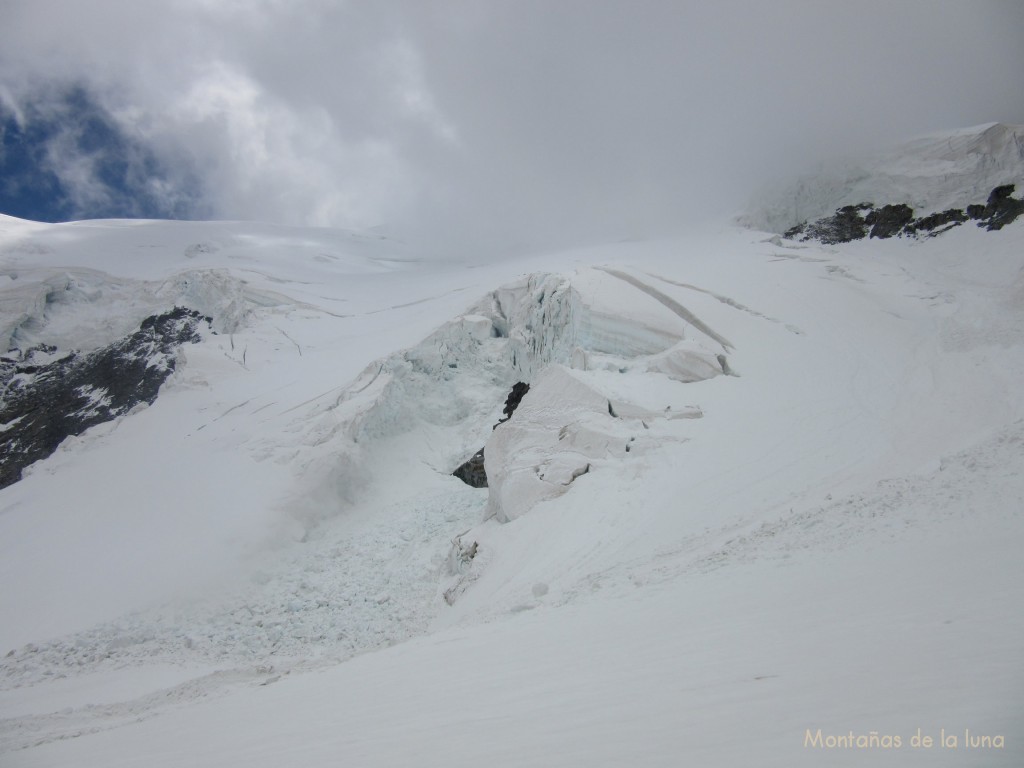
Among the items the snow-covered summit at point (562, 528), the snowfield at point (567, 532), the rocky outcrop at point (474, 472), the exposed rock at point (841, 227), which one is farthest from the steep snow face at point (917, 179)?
the rocky outcrop at point (474, 472)

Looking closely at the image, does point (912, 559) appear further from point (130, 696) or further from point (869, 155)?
point (869, 155)

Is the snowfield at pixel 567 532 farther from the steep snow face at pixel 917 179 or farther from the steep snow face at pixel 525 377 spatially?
the steep snow face at pixel 917 179

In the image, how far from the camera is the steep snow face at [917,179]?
1094 inches

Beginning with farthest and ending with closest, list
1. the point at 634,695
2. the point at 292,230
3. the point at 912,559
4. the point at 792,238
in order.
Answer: the point at 292,230, the point at 792,238, the point at 912,559, the point at 634,695

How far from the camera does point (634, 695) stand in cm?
289

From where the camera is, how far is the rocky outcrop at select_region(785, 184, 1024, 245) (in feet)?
84.1

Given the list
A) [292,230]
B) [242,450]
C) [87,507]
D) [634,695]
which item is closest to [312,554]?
[242,450]

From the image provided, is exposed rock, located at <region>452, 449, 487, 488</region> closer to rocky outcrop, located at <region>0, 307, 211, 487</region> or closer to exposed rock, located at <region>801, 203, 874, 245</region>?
rocky outcrop, located at <region>0, 307, 211, 487</region>

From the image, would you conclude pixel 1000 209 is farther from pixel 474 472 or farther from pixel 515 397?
pixel 474 472

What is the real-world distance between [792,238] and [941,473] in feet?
98.9

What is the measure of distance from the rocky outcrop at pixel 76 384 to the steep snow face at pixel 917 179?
116 ft

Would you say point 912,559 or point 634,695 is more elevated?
Answer: point 634,695

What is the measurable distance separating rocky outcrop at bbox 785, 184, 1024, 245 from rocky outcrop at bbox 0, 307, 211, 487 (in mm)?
35481

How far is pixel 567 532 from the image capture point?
9562 mm
